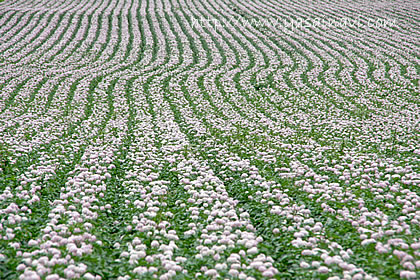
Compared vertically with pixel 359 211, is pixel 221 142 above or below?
below

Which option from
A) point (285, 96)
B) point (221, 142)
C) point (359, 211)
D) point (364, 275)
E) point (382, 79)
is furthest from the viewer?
point (382, 79)

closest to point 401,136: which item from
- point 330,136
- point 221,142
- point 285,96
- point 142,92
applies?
point 330,136

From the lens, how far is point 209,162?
10.3 m

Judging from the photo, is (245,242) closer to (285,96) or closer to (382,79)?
(285,96)

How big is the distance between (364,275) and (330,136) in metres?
7.77

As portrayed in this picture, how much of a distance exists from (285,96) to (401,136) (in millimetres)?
7821

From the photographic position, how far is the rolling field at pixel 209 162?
5.32 meters

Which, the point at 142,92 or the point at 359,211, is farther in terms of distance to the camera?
the point at 142,92

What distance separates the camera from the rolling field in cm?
532

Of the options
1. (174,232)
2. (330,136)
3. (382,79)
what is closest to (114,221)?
(174,232)

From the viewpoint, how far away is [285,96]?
62.5 feet

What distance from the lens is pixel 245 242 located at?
568 centimetres

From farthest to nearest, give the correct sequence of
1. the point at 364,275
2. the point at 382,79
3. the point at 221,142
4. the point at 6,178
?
the point at 382,79, the point at 221,142, the point at 6,178, the point at 364,275

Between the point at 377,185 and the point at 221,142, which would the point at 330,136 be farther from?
the point at 377,185
